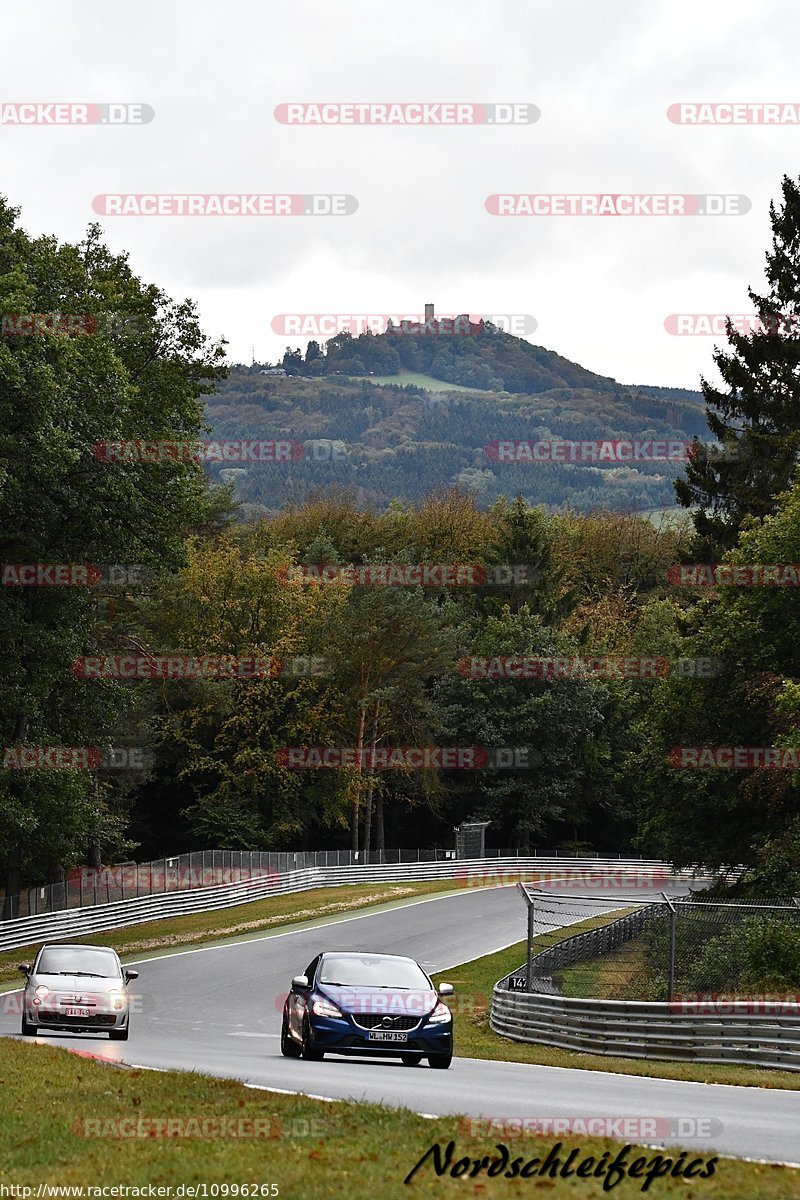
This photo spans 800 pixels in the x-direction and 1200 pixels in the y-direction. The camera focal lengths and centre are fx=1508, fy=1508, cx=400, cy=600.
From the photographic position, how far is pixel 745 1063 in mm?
18484

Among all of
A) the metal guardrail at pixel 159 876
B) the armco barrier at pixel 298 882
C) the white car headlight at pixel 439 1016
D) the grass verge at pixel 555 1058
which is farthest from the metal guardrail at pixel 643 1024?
the metal guardrail at pixel 159 876

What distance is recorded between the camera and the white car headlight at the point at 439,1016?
1755 centimetres

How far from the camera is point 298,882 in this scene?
64.5 m

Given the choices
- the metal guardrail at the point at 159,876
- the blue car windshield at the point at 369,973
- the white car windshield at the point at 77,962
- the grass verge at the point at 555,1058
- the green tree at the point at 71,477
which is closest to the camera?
the grass verge at the point at 555,1058

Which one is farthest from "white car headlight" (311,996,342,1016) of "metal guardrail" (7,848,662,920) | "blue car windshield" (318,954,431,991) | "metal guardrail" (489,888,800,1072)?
"metal guardrail" (7,848,662,920)

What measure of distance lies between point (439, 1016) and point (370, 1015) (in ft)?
2.87

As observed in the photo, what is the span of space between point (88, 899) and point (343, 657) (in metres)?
33.8

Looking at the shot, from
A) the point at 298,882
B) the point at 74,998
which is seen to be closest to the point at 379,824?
the point at 298,882

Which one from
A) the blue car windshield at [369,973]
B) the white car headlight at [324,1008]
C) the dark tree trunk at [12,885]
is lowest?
the dark tree trunk at [12,885]

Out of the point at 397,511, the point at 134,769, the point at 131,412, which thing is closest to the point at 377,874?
the point at 134,769

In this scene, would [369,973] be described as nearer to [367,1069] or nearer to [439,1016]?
[439,1016]

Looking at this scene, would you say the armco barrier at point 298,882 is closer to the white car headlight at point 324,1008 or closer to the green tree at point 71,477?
the green tree at point 71,477

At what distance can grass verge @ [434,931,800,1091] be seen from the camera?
1691 centimetres

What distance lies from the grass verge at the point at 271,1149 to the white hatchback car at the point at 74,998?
8.51 metres
